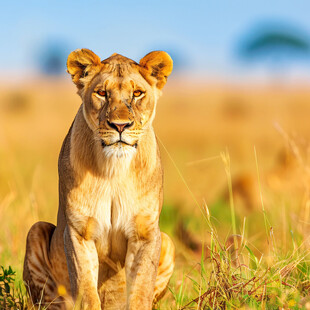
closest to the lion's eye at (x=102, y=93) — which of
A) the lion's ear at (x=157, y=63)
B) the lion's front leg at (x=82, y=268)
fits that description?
the lion's ear at (x=157, y=63)

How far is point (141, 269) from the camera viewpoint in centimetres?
363

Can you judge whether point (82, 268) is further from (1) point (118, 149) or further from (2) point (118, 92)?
(2) point (118, 92)

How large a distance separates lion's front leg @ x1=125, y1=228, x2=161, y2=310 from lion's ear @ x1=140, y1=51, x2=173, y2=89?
977mm

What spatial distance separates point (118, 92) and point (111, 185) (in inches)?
21.7

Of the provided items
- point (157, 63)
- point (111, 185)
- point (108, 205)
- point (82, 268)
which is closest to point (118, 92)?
point (157, 63)

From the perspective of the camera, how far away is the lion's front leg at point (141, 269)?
3617mm

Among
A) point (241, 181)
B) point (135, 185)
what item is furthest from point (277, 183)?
point (135, 185)

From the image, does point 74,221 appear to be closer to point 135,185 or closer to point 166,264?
point 135,185

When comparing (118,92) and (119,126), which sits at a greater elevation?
(118,92)

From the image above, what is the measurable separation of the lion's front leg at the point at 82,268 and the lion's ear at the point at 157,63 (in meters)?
1.07

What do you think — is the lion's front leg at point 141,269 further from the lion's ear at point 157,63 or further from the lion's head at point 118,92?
the lion's ear at point 157,63

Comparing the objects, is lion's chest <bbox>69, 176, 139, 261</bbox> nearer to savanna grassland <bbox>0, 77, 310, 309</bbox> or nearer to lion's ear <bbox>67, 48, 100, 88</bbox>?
savanna grassland <bbox>0, 77, 310, 309</bbox>

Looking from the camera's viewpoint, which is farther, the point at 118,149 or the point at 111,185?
the point at 111,185

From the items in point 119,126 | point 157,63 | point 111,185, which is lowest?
point 111,185
